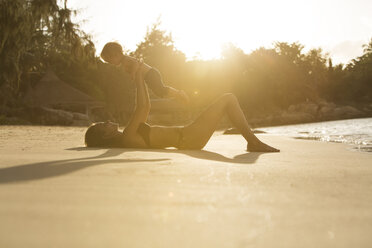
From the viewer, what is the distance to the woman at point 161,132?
148 inches

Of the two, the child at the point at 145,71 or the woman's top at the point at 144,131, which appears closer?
the child at the point at 145,71

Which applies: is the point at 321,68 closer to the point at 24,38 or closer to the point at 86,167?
the point at 24,38

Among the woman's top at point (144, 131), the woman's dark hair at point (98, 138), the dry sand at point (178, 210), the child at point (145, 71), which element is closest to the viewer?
the dry sand at point (178, 210)

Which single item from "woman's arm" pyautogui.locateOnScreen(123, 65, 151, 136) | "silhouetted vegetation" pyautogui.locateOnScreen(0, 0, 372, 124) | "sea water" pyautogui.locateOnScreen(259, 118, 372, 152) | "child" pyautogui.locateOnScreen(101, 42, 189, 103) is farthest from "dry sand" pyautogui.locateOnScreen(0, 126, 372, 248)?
"silhouetted vegetation" pyautogui.locateOnScreen(0, 0, 372, 124)

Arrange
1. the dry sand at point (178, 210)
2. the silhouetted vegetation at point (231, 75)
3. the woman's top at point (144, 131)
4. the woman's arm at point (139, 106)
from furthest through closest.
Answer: the silhouetted vegetation at point (231, 75) → the woman's top at point (144, 131) → the woman's arm at point (139, 106) → the dry sand at point (178, 210)

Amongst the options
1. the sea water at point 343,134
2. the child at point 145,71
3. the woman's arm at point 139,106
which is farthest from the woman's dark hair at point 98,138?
the sea water at point 343,134

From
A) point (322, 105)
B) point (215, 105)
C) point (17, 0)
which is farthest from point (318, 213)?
point (322, 105)

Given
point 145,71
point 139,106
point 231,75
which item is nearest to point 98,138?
point 139,106

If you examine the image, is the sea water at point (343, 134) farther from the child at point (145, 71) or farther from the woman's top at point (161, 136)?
the child at point (145, 71)

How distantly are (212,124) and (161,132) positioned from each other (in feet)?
2.11

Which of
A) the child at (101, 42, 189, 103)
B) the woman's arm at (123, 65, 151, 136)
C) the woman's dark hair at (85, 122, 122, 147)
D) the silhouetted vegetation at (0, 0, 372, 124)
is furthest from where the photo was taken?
the silhouetted vegetation at (0, 0, 372, 124)

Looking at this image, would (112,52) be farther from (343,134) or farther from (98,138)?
(343,134)

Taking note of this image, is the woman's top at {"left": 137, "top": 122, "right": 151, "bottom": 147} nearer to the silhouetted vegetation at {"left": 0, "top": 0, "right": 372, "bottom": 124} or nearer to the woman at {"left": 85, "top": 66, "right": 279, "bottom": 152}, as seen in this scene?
the woman at {"left": 85, "top": 66, "right": 279, "bottom": 152}

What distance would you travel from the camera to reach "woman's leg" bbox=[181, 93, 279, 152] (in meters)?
4.00
